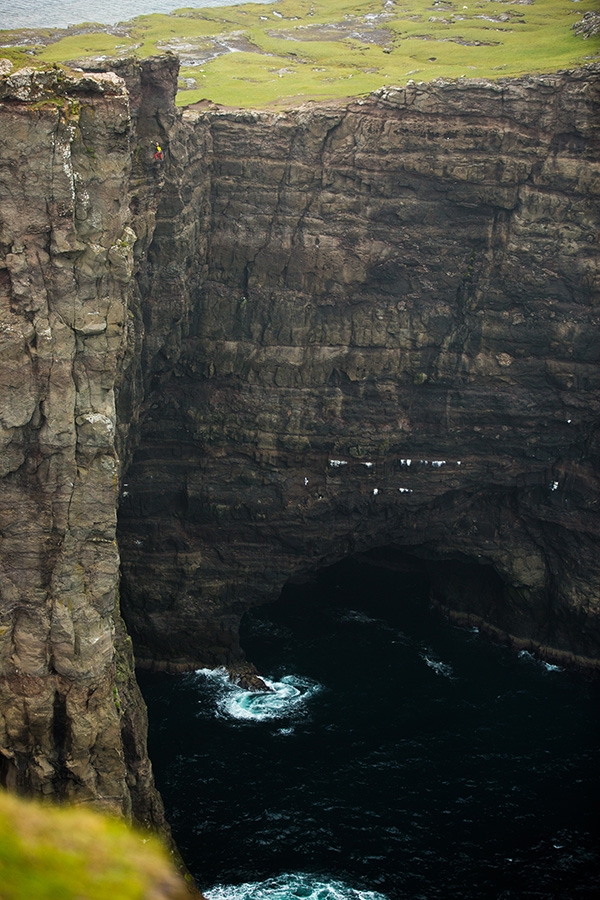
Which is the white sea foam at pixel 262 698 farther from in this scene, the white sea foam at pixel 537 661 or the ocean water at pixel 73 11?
the ocean water at pixel 73 11

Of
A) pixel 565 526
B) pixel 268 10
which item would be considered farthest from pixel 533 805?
pixel 268 10

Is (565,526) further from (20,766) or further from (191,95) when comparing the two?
(20,766)

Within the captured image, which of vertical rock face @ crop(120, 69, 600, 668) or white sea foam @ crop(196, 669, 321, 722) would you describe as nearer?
vertical rock face @ crop(120, 69, 600, 668)

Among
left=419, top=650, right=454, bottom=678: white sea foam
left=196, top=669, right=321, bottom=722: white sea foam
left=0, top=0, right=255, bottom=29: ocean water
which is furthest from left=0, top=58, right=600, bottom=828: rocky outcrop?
left=0, top=0, right=255, bottom=29: ocean water

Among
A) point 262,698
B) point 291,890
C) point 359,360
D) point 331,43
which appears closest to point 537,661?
point 262,698

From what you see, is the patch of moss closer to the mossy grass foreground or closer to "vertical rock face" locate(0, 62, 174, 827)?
"vertical rock face" locate(0, 62, 174, 827)

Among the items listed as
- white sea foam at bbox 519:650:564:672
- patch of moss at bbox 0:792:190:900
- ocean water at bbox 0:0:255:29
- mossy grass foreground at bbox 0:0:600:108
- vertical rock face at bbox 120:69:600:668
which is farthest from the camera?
white sea foam at bbox 519:650:564:672
